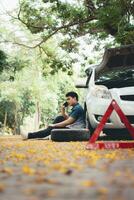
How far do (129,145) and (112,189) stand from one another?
197 inches

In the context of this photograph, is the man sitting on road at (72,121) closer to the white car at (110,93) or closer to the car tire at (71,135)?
the car tire at (71,135)

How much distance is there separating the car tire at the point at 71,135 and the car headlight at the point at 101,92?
38.8 inches

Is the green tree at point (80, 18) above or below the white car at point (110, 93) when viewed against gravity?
above

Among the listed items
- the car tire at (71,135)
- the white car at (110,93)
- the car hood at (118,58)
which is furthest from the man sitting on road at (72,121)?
the car hood at (118,58)

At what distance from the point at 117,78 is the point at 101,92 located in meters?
0.45

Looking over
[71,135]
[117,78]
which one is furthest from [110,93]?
[71,135]

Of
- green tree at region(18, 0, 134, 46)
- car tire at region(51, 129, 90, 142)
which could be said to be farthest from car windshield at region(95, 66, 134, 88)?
green tree at region(18, 0, 134, 46)

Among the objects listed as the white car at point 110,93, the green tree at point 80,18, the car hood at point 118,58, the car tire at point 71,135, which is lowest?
the car tire at point 71,135

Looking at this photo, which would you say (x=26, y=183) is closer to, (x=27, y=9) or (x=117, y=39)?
(x=117, y=39)

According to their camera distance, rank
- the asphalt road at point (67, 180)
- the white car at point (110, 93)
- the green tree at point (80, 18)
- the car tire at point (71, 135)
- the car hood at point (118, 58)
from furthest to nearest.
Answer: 1. the green tree at point (80, 18)
2. the car hood at point (118, 58)
3. the car tire at point (71, 135)
4. the white car at point (110, 93)
5. the asphalt road at point (67, 180)

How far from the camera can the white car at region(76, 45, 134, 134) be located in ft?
34.0

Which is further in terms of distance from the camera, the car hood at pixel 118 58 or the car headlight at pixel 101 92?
the car hood at pixel 118 58

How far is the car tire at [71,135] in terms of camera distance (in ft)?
36.8

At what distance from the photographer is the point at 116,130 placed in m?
10.8
